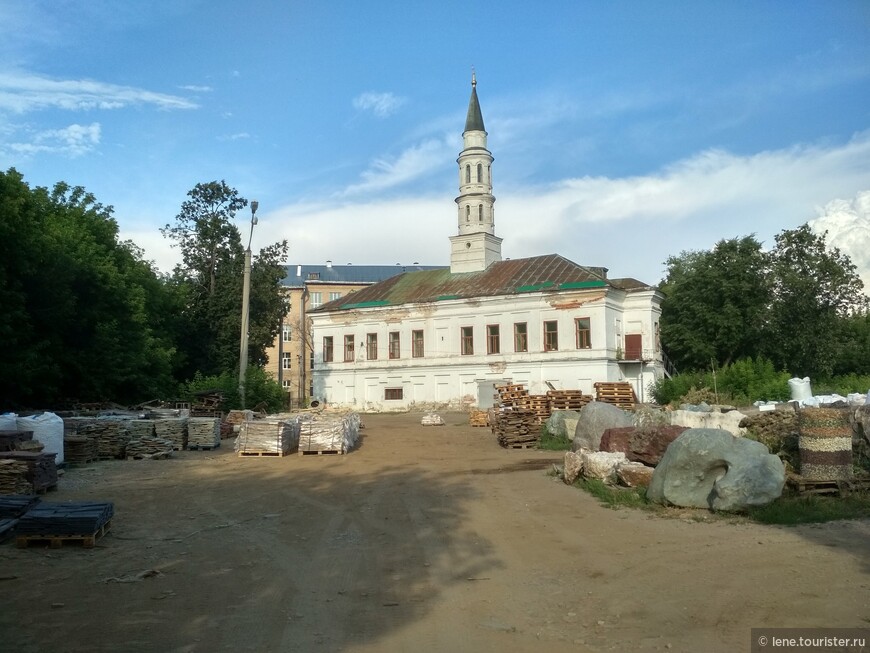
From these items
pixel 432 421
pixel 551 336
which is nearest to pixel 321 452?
pixel 432 421

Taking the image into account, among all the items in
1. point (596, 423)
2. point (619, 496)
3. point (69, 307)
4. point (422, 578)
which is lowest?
point (422, 578)

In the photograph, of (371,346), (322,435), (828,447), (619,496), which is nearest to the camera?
(828,447)

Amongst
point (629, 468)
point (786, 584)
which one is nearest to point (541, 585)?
point (786, 584)

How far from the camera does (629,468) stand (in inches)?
543

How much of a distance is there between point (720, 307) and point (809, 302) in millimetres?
5357

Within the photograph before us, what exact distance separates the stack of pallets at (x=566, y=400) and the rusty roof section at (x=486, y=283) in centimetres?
1732

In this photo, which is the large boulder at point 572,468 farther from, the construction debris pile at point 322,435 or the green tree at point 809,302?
the green tree at point 809,302

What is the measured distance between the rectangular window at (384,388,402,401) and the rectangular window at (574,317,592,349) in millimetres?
12931

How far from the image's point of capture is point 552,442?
78.4 ft

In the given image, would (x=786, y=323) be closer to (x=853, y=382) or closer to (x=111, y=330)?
(x=853, y=382)

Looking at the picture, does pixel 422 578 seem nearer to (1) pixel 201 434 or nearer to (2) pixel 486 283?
(1) pixel 201 434

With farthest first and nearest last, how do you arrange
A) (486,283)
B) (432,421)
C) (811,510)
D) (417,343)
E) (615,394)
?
(417,343)
(486,283)
(432,421)
(615,394)
(811,510)

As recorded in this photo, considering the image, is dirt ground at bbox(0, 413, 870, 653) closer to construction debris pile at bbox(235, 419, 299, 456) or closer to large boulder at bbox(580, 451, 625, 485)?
large boulder at bbox(580, 451, 625, 485)

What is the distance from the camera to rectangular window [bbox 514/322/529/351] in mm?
46156
